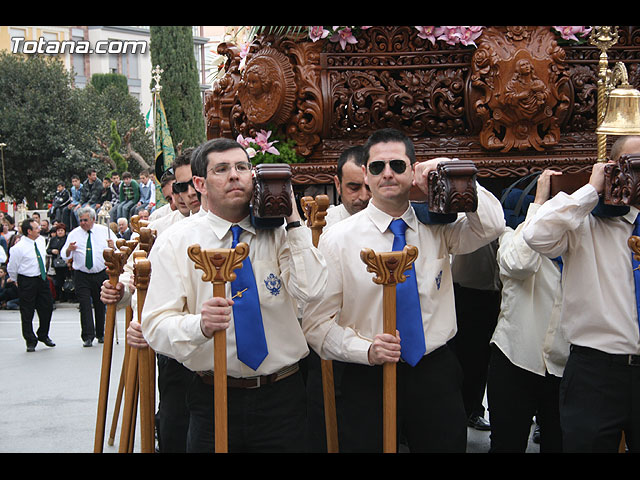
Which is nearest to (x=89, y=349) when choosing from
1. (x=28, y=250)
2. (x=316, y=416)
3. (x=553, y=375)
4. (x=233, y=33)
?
(x=28, y=250)

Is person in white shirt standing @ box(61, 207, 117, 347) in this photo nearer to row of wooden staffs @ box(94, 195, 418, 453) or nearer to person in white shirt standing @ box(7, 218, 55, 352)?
person in white shirt standing @ box(7, 218, 55, 352)

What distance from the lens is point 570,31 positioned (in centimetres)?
457

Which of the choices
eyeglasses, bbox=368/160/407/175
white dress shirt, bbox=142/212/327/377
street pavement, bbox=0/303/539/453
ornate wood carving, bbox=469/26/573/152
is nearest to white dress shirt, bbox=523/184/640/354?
eyeglasses, bbox=368/160/407/175

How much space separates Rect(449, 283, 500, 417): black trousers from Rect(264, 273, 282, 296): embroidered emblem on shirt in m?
1.95

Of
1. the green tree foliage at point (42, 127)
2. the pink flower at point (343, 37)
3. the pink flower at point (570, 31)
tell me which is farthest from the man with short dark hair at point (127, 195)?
the pink flower at point (570, 31)

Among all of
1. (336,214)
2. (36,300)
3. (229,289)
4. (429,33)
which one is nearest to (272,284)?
(229,289)

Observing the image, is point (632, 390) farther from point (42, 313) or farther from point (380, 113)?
point (42, 313)

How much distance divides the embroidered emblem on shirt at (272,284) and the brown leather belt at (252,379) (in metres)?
0.32

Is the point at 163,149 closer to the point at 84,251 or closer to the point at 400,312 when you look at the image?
the point at 84,251

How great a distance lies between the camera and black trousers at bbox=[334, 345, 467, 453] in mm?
3172

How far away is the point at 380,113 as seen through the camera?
15.2ft

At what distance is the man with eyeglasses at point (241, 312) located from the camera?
3.02 meters

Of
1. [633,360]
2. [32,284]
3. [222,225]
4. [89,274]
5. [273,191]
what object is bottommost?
[32,284]

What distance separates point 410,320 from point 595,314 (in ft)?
2.45
